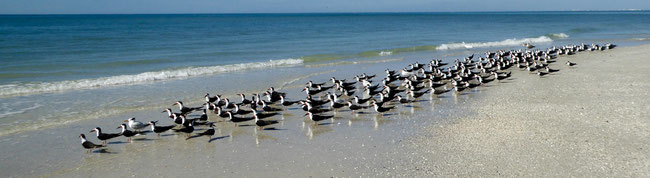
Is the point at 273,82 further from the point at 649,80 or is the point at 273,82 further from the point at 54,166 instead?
the point at 649,80

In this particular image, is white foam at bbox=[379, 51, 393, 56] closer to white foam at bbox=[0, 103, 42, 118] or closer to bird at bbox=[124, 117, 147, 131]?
white foam at bbox=[0, 103, 42, 118]

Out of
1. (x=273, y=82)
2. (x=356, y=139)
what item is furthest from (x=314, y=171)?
(x=273, y=82)

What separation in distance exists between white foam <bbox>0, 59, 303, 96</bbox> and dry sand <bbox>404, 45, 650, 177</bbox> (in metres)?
13.0

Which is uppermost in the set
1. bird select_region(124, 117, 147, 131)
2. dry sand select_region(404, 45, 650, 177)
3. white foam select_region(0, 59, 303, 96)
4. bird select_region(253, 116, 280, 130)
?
white foam select_region(0, 59, 303, 96)

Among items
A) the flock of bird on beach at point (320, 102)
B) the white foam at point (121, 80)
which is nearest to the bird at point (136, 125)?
the flock of bird on beach at point (320, 102)

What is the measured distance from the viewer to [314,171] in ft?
26.6

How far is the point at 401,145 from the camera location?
31.2 ft

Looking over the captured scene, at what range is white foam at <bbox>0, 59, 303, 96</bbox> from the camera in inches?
693

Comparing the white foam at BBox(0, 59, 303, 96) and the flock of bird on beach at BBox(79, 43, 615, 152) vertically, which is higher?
the white foam at BBox(0, 59, 303, 96)

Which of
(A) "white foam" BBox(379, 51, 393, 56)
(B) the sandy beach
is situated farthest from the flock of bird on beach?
(A) "white foam" BBox(379, 51, 393, 56)

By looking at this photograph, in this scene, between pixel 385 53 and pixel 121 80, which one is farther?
pixel 385 53

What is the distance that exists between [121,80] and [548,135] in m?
16.5

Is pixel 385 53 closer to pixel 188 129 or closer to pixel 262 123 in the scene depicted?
pixel 262 123

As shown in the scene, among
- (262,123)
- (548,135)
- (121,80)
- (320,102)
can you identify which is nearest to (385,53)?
(121,80)
